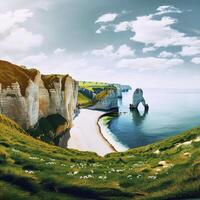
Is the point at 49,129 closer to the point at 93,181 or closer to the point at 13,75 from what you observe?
the point at 13,75

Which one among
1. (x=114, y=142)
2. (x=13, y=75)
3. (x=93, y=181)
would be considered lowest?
(x=114, y=142)

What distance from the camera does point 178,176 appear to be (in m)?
26.6

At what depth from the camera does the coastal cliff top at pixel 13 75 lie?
7243 centimetres

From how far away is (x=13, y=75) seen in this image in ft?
257

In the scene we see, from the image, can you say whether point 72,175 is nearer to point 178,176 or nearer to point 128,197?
point 128,197

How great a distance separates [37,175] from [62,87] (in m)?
88.9

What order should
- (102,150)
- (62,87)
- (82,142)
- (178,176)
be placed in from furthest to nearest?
(62,87)
(82,142)
(102,150)
(178,176)

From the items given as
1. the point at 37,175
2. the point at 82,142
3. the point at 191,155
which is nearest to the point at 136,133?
the point at 82,142

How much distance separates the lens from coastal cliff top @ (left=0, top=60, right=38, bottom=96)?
72425mm

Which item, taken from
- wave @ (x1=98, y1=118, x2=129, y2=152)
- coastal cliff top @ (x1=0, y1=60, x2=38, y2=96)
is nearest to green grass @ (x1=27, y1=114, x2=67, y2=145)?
coastal cliff top @ (x1=0, y1=60, x2=38, y2=96)

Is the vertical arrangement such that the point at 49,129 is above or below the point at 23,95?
below

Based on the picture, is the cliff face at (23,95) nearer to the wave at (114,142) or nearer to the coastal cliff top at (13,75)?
the coastal cliff top at (13,75)

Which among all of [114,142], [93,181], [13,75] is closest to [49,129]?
[13,75]

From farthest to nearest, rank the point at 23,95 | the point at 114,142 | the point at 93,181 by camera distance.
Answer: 1. the point at 114,142
2. the point at 23,95
3. the point at 93,181
